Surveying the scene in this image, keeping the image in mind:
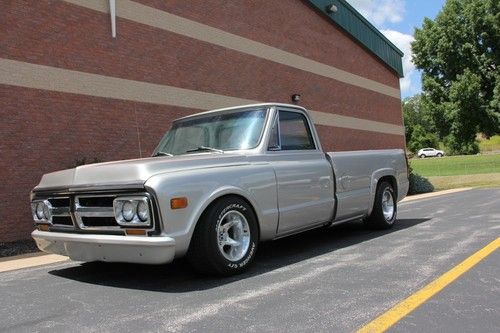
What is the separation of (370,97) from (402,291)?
73.4 ft

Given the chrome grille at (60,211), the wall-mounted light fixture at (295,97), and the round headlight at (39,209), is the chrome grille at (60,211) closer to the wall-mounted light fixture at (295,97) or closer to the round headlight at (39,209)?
the round headlight at (39,209)

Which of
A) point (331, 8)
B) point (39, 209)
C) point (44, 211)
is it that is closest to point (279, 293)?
point (44, 211)

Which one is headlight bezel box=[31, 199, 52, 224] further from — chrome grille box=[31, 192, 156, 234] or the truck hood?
the truck hood

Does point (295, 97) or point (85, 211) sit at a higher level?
point (295, 97)

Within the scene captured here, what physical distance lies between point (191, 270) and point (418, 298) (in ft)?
8.16

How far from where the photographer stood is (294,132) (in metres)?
7.01

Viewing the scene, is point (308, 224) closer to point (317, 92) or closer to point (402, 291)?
point (402, 291)

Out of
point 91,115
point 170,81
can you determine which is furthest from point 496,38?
point 91,115

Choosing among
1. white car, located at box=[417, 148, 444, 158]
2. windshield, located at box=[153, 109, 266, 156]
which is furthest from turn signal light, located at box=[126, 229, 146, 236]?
white car, located at box=[417, 148, 444, 158]

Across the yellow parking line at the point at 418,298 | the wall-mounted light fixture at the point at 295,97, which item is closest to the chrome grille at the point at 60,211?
the yellow parking line at the point at 418,298

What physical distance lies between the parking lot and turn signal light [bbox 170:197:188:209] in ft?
2.60

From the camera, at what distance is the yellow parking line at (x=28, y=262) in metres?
7.36

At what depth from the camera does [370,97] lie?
1036 inches

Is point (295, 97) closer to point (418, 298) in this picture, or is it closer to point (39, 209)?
point (39, 209)
